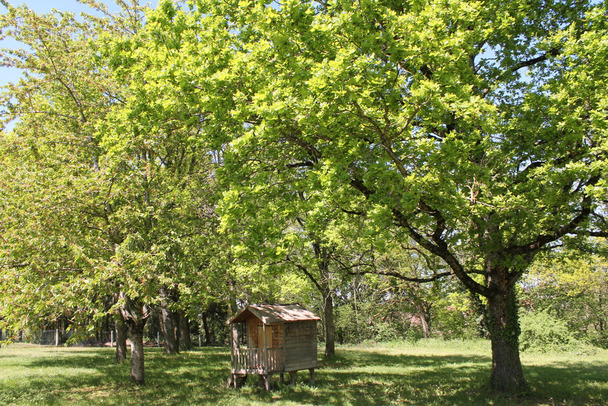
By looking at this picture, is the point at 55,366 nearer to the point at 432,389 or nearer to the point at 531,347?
the point at 432,389

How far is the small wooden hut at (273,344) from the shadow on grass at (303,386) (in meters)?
0.81

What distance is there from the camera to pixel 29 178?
43.0 ft

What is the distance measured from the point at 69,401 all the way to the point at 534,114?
16154 millimetres

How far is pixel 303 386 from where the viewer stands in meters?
17.6

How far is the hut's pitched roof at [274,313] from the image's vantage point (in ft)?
56.8

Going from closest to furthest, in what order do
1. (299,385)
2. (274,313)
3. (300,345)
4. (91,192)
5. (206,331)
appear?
1. (91,192)
2. (299,385)
3. (274,313)
4. (300,345)
5. (206,331)

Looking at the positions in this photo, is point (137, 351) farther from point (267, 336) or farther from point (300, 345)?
point (300, 345)

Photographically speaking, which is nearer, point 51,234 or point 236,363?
point 51,234

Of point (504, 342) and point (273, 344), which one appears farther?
point (273, 344)

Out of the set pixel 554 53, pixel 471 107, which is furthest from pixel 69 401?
pixel 554 53

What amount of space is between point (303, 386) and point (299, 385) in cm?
33

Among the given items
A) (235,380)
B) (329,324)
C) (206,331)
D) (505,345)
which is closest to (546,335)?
(329,324)

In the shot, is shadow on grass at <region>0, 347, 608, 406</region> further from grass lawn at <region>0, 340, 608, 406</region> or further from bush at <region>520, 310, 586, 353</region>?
bush at <region>520, 310, 586, 353</region>

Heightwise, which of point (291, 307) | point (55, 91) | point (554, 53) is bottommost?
point (291, 307)
